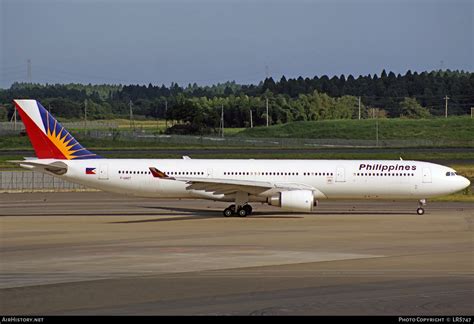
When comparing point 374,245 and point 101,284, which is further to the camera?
point 374,245

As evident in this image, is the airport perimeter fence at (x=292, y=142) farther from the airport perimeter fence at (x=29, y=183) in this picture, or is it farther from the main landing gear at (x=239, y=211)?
the main landing gear at (x=239, y=211)

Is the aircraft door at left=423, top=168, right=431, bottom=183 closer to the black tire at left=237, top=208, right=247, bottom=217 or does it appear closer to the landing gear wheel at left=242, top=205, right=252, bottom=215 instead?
the landing gear wheel at left=242, top=205, right=252, bottom=215

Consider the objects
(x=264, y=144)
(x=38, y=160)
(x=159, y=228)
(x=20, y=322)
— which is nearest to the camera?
(x=20, y=322)

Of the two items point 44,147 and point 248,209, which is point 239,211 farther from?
point 44,147

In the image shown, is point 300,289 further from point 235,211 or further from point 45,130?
point 45,130

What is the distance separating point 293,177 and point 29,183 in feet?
74.3

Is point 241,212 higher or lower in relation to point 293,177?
lower

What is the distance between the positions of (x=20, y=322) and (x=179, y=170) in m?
24.4

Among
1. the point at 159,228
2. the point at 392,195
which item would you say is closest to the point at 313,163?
the point at 392,195

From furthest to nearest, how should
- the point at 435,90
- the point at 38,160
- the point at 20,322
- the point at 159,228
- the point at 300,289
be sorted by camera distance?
the point at 435,90, the point at 38,160, the point at 159,228, the point at 300,289, the point at 20,322

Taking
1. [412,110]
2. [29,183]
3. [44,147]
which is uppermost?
[412,110]

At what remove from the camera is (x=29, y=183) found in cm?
5600

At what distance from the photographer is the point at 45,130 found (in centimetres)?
4128

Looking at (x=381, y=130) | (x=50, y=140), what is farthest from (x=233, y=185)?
(x=381, y=130)
